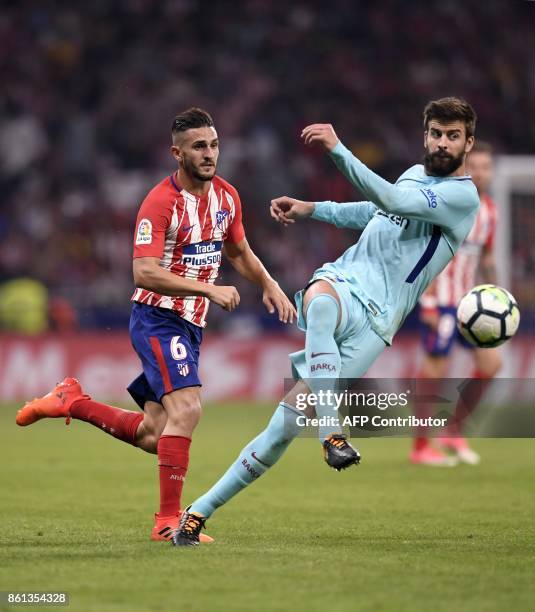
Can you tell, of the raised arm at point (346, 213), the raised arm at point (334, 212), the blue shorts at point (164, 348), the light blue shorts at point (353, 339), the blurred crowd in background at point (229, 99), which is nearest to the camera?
the light blue shorts at point (353, 339)

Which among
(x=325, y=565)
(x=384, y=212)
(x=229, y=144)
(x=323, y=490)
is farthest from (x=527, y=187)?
(x=325, y=565)

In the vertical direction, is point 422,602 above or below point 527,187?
below

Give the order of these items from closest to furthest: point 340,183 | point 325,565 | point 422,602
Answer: point 422,602 → point 325,565 → point 340,183

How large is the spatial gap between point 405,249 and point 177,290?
1155 millimetres

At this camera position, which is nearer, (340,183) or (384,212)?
(384,212)

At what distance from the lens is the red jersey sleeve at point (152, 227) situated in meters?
5.71

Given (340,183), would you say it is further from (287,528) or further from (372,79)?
(287,528)

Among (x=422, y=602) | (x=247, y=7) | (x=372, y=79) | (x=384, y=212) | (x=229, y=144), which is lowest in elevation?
(x=422, y=602)

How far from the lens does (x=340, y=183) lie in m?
17.5

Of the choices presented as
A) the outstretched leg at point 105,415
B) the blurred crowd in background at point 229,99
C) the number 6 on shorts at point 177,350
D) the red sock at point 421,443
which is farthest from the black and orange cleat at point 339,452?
the blurred crowd in background at point 229,99

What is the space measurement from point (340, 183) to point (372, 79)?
3.04m

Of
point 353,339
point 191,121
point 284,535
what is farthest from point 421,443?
point 191,121

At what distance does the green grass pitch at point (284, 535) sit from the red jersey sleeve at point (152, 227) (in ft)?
4.68

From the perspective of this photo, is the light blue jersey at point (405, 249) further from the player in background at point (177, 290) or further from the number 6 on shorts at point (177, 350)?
the number 6 on shorts at point (177, 350)
